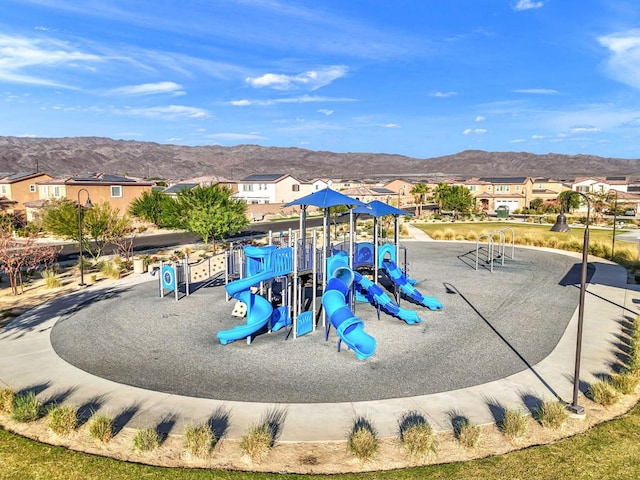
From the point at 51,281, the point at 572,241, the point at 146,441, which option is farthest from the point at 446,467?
the point at 572,241

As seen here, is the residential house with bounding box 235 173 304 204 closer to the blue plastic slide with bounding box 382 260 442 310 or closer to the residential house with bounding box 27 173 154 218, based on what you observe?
the residential house with bounding box 27 173 154 218

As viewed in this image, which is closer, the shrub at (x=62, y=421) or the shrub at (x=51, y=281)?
the shrub at (x=62, y=421)

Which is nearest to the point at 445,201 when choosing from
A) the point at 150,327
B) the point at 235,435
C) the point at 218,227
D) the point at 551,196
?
the point at 551,196

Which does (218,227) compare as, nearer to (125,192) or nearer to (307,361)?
(307,361)

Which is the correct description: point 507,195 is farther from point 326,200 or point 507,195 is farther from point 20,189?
point 326,200

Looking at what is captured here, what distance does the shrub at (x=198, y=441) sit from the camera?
989cm

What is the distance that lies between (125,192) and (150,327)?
44320 millimetres

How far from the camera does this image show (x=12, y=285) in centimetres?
2397

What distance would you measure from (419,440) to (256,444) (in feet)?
11.4

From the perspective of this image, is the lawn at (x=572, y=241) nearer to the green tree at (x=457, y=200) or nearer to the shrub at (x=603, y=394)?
the green tree at (x=457, y=200)

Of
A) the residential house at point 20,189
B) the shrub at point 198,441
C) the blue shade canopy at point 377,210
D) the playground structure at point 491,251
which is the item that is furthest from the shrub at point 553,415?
the residential house at point 20,189

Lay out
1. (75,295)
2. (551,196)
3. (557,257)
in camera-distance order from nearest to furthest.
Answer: (75,295) < (557,257) < (551,196)

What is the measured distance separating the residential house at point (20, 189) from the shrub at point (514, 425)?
58.9 m

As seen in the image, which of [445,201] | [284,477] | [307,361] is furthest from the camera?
[445,201]
